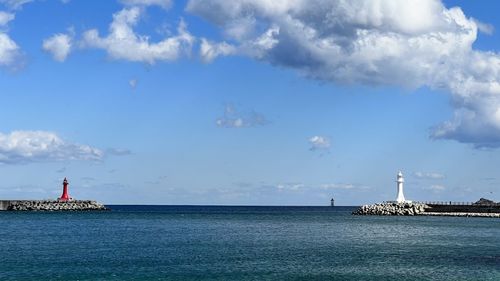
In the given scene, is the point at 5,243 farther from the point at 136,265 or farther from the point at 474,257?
the point at 474,257

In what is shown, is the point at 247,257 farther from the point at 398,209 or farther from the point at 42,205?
the point at 42,205

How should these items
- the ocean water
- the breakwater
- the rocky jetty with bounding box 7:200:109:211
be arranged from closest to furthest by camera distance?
the ocean water < the breakwater < the rocky jetty with bounding box 7:200:109:211

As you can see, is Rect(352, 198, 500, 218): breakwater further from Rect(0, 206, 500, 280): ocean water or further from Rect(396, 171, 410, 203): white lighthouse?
Rect(0, 206, 500, 280): ocean water

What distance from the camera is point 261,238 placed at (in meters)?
80.9

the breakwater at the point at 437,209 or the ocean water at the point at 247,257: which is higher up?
the breakwater at the point at 437,209

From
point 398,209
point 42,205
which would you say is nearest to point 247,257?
point 398,209

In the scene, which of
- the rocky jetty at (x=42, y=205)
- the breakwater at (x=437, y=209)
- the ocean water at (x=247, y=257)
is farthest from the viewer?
the rocky jetty at (x=42, y=205)

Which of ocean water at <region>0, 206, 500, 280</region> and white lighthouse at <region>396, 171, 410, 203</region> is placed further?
white lighthouse at <region>396, 171, 410, 203</region>

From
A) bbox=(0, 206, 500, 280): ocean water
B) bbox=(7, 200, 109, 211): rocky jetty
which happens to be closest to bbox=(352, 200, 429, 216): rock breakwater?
bbox=(0, 206, 500, 280): ocean water

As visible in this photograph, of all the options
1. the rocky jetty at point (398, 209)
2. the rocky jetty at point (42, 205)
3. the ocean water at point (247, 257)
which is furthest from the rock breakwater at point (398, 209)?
the rocky jetty at point (42, 205)

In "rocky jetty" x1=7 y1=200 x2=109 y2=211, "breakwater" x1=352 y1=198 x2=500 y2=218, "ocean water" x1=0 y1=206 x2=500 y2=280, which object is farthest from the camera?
"rocky jetty" x1=7 y1=200 x2=109 y2=211

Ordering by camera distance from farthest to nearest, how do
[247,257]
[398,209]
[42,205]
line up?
[42,205], [398,209], [247,257]

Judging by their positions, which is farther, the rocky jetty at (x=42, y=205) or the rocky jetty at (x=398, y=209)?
the rocky jetty at (x=42, y=205)

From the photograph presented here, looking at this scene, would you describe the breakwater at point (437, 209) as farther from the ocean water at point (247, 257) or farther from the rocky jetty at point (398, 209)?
the ocean water at point (247, 257)
